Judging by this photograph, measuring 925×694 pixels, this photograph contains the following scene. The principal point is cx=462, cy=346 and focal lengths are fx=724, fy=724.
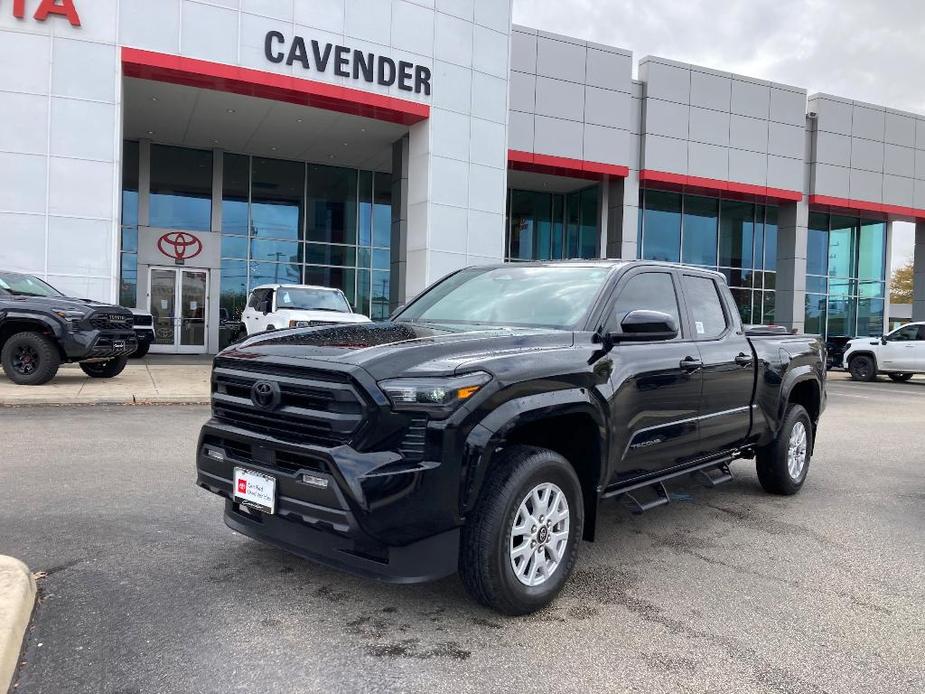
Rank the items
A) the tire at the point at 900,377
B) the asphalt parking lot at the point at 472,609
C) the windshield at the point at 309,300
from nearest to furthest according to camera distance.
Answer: the asphalt parking lot at the point at 472,609, the windshield at the point at 309,300, the tire at the point at 900,377

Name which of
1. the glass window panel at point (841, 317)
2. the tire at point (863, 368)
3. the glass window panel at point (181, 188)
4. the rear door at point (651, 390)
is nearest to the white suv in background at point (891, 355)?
the tire at point (863, 368)

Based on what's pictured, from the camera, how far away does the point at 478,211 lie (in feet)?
65.3

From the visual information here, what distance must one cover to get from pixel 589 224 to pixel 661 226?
303 centimetres

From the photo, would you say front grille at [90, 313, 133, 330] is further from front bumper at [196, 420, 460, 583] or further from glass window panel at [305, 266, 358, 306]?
glass window panel at [305, 266, 358, 306]

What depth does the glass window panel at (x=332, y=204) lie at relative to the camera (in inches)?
976

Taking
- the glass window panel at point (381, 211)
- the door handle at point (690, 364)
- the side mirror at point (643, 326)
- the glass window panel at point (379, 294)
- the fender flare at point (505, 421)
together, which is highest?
the glass window panel at point (381, 211)

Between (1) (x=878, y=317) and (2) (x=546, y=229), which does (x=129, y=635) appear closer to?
(2) (x=546, y=229)

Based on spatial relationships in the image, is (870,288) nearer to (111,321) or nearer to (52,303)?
(111,321)

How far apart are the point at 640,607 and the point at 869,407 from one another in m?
12.2

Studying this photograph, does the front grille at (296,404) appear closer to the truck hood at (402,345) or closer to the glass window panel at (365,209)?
the truck hood at (402,345)

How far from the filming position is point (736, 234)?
97.0 feet

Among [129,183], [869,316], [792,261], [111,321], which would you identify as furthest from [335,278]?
[869,316]

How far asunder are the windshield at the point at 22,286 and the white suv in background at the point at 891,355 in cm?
2057

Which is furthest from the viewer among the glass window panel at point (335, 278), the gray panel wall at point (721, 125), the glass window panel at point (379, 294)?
the glass window panel at point (379, 294)
